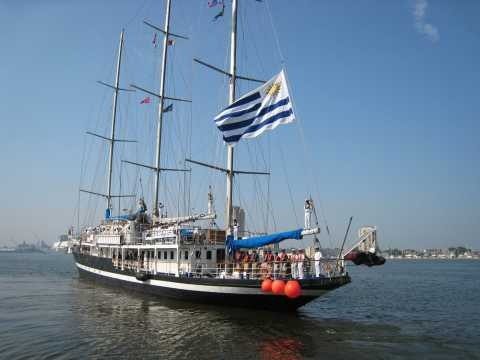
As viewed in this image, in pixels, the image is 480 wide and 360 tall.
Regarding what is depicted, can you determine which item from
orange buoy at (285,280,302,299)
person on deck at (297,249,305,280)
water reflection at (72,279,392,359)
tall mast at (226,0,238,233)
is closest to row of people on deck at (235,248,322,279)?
person on deck at (297,249,305,280)

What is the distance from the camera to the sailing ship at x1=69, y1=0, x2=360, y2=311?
25062mm

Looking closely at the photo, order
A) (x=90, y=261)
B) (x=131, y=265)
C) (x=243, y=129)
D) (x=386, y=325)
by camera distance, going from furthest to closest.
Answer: (x=90, y=261) < (x=131, y=265) < (x=243, y=129) < (x=386, y=325)

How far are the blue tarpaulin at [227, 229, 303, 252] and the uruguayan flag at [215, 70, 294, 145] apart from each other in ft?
20.8

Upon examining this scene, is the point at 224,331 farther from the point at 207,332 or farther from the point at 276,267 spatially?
the point at 276,267

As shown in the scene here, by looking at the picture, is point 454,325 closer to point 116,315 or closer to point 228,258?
point 228,258

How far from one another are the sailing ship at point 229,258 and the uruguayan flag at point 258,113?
6 cm

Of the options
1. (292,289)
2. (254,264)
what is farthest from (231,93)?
(292,289)

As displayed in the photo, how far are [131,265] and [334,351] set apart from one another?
22.1 meters

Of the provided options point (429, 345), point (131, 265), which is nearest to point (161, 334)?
point (429, 345)

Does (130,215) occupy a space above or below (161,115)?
below

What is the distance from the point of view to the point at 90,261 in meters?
46.5

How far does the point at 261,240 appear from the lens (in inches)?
1049

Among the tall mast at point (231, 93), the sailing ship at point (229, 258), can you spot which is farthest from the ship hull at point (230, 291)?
the tall mast at point (231, 93)

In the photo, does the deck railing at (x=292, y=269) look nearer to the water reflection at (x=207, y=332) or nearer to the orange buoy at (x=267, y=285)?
the orange buoy at (x=267, y=285)
